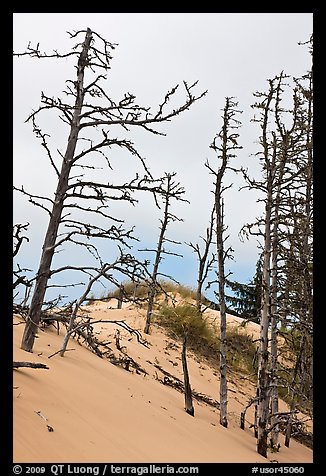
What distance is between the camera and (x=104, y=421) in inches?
A: 241

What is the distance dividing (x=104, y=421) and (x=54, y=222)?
12.4 feet

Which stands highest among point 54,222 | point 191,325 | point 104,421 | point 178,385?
point 54,222

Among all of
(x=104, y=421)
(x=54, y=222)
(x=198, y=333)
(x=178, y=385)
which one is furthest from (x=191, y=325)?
(x=104, y=421)

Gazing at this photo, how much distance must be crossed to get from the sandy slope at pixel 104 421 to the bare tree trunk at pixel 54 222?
407 millimetres

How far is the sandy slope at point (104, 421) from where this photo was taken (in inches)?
195

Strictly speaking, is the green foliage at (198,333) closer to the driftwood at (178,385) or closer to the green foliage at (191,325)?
the green foliage at (191,325)

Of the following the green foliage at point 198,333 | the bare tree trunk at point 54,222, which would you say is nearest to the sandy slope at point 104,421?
the bare tree trunk at point 54,222

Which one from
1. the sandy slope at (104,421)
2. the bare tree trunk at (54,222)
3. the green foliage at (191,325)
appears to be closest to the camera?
the sandy slope at (104,421)

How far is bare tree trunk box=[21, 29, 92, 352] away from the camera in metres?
8.02

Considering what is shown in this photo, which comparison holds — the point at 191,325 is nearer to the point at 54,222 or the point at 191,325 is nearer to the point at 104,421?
the point at 54,222

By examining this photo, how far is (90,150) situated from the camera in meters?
8.66

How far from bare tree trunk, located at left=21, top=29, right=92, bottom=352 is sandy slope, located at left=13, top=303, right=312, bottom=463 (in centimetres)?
41
